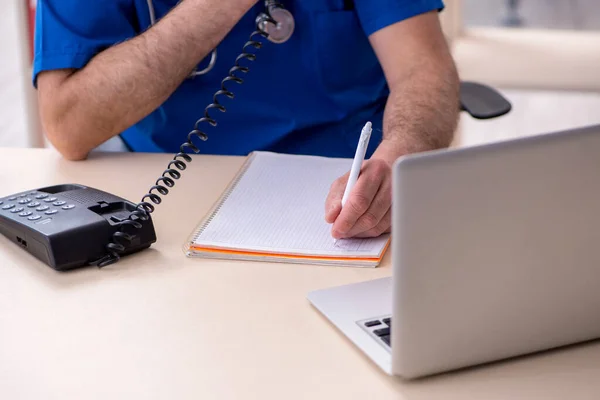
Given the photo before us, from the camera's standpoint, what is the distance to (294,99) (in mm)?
1529

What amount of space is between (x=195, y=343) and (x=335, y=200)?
312 millimetres

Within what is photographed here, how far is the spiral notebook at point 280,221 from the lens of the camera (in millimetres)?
957

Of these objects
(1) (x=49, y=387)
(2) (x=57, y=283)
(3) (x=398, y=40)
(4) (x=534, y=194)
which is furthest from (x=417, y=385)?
(3) (x=398, y=40)

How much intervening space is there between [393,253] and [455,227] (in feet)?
0.17

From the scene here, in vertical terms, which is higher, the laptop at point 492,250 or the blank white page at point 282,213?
the laptop at point 492,250

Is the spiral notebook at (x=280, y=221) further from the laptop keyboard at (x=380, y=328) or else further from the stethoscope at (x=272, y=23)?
the stethoscope at (x=272, y=23)

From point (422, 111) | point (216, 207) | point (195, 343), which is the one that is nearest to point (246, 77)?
point (422, 111)

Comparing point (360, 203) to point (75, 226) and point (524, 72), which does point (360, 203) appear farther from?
point (524, 72)

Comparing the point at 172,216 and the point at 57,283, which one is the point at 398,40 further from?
the point at 57,283

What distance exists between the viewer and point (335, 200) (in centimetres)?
101

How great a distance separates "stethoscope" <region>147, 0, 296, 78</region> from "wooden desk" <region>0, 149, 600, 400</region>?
1.62ft

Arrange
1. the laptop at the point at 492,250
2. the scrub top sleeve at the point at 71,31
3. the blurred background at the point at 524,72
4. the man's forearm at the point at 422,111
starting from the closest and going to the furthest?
the laptop at the point at 492,250 < the man's forearm at the point at 422,111 < the scrub top sleeve at the point at 71,31 < the blurred background at the point at 524,72

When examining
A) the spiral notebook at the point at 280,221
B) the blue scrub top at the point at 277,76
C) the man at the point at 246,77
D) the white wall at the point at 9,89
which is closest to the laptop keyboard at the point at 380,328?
the spiral notebook at the point at 280,221

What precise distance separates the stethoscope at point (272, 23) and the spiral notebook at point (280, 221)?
0.88ft
